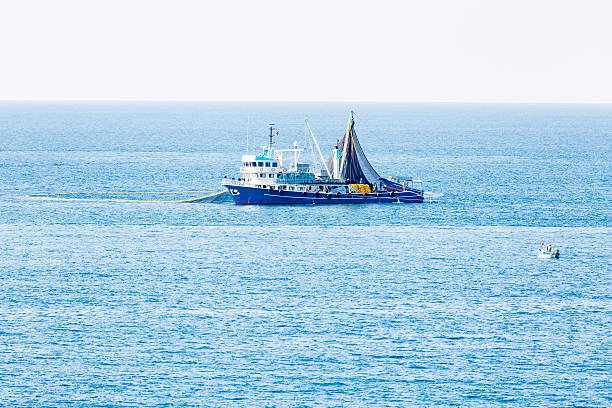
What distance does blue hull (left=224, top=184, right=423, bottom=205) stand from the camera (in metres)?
190

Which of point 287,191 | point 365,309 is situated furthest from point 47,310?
point 287,191

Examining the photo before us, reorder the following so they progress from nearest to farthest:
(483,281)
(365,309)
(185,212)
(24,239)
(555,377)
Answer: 1. (555,377)
2. (365,309)
3. (483,281)
4. (24,239)
5. (185,212)

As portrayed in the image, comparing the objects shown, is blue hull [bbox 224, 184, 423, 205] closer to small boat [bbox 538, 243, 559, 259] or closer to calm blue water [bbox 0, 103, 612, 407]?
calm blue water [bbox 0, 103, 612, 407]

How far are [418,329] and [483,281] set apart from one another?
82.4 ft

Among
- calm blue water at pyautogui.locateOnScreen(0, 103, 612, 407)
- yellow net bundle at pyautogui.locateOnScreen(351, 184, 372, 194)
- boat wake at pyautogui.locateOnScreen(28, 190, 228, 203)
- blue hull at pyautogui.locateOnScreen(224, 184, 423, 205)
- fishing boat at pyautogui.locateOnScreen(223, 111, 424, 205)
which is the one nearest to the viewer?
calm blue water at pyautogui.locateOnScreen(0, 103, 612, 407)

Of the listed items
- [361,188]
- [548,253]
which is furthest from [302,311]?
[361,188]

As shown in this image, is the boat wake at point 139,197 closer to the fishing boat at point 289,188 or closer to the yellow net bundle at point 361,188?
the fishing boat at point 289,188

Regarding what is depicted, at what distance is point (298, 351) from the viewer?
311ft

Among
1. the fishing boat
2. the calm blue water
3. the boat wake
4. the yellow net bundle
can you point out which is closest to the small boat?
the calm blue water

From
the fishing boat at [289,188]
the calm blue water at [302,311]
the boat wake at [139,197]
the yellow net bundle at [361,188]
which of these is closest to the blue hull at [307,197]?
the fishing boat at [289,188]

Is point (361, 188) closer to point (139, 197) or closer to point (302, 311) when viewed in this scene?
point (139, 197)

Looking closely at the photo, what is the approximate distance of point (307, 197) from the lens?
192625 millimetres

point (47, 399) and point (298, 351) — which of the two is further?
point (298, 351)

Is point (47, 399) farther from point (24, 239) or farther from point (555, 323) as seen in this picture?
point (24, 239)
